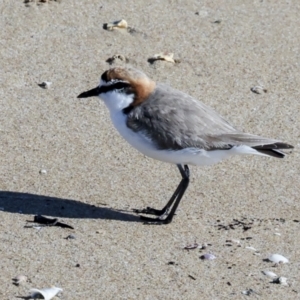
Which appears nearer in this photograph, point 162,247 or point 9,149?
point 162,247

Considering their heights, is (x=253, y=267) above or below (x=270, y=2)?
below

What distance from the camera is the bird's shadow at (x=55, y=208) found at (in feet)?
22.4

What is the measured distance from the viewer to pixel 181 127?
681 cm

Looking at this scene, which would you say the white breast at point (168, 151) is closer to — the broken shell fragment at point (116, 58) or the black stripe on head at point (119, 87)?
the black stripe on head at point (119, 87)

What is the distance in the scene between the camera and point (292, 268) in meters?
6.29

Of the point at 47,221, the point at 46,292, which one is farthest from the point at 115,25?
the point at 46,292

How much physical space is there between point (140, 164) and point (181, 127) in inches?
35.2

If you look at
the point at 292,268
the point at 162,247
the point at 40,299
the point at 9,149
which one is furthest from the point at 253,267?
the point at 9,149

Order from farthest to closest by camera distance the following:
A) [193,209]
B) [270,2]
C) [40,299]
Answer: [270,2]
[193,209]
[40,299]

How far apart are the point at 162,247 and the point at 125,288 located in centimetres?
66

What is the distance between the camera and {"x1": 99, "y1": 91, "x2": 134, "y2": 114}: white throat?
7.02 metres

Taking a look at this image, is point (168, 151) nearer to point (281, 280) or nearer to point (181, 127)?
point (181, 127)

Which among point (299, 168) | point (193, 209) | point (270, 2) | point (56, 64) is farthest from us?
point (270, 2)

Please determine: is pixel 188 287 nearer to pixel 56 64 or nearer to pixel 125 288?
pixel 125 288
